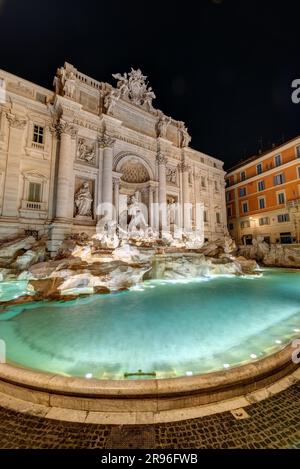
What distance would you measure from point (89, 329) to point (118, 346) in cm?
95

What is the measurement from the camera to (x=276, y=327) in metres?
4.08

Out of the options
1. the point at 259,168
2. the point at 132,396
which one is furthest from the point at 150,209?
the point at 259,168

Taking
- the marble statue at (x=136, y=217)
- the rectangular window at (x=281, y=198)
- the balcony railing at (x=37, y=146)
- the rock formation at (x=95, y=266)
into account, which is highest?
the balcony railing at (x=37, y=146)

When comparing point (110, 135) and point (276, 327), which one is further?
point (110, 135)

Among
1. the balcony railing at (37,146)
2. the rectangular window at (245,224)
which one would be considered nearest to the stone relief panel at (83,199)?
the balcony railing at (37,146)

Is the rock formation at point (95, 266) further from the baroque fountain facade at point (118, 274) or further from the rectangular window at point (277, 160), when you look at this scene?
the rectangular window at point (277, 160)

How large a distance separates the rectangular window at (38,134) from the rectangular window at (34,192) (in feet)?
8.88

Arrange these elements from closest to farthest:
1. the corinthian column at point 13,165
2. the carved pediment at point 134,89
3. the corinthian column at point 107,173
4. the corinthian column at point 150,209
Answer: the corinthian column at point 13,165
the corinthian column at point 107,173
the carved pediment at point 134,89
the corinthian column at point 150,209

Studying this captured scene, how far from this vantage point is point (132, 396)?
1.82 meters

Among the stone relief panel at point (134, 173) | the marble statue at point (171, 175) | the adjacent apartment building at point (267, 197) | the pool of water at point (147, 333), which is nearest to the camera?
the pool of water at point (147, 333)

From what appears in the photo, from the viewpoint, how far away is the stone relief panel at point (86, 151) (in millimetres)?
13531

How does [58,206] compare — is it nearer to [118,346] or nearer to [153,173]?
[153,173]

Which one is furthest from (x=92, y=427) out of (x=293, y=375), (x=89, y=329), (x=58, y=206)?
(x=58, y=206)

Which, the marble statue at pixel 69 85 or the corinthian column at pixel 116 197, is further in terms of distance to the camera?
the corinthian column at pixel 116 197
